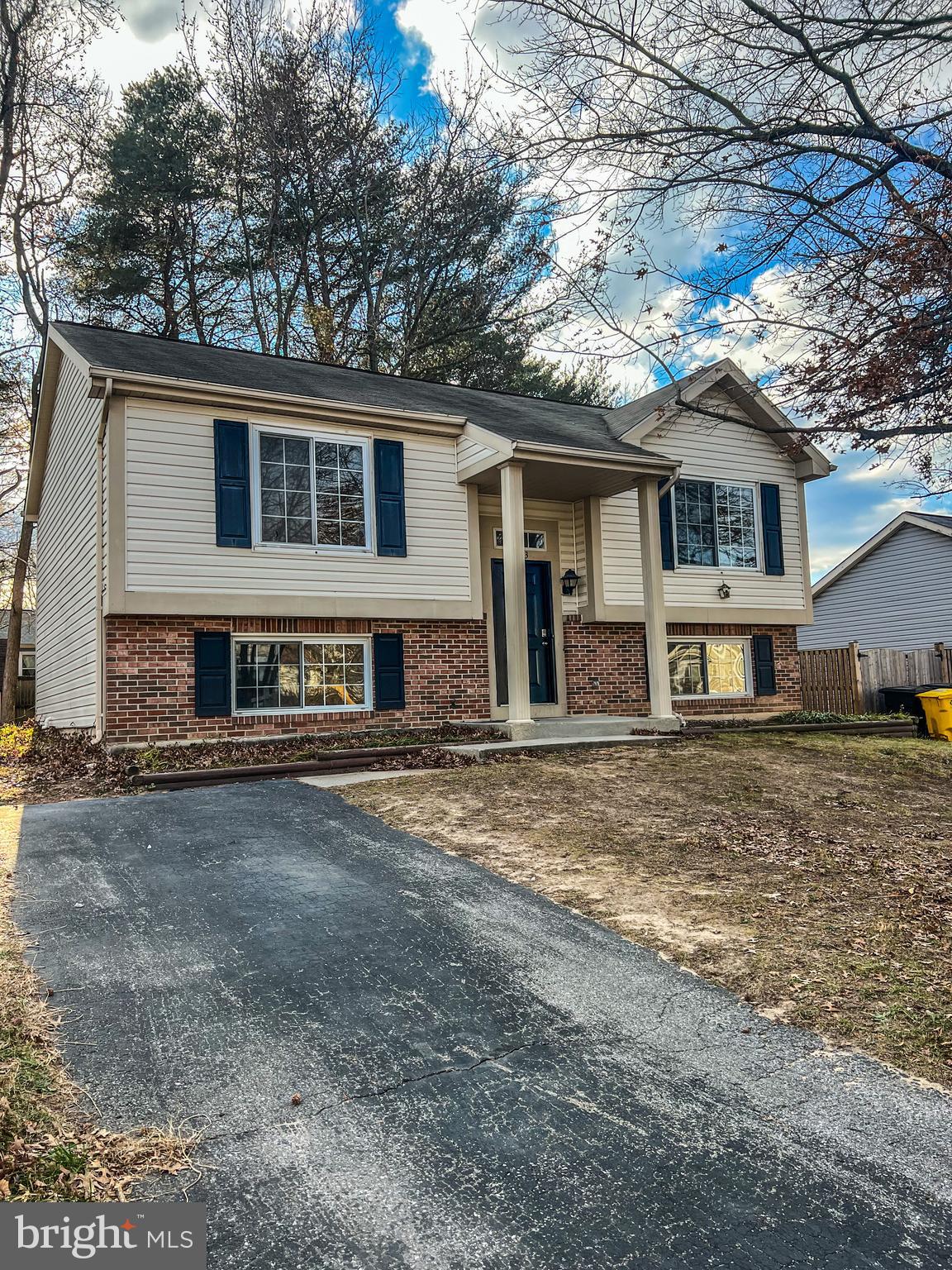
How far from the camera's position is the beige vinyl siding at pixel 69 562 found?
36.4 ft

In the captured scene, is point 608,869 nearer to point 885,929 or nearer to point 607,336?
point 885,929

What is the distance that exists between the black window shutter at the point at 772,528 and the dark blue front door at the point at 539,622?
4.37 metres

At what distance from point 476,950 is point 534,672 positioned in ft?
30.0

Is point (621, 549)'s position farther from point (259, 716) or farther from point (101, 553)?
point (101, 553)

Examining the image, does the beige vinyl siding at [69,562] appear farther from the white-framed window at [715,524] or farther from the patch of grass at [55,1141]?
the white-framed window at [715,524]

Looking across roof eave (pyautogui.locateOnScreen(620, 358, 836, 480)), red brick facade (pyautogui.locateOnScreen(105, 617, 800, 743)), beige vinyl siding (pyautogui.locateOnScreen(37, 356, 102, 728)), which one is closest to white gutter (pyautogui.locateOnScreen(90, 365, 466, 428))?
beige vinyl siding (pyautogui.locateOnScreen(37, 356, 102, 728))

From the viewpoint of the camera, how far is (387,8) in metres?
19.6

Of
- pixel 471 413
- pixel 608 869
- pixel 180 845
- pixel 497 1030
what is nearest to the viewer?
pixel 497 1030

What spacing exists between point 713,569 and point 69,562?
10.3 m

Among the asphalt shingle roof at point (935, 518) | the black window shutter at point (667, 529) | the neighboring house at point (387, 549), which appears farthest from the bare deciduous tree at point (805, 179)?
the asphalt shingle roof at point (935, 518)

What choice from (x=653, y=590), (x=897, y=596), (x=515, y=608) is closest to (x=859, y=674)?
(x=653, y=590)

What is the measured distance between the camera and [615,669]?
1362 centimetres

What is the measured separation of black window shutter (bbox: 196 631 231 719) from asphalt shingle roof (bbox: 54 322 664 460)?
3087 millimetres

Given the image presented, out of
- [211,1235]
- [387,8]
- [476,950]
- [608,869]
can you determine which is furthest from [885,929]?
Answer: [387,8]
